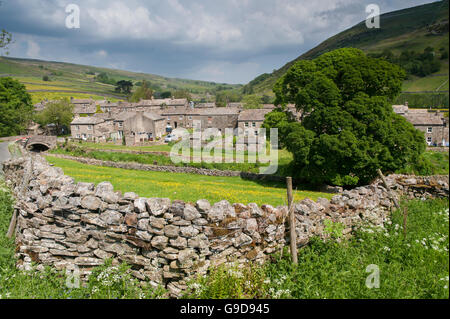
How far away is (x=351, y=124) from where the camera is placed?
55.0 feet

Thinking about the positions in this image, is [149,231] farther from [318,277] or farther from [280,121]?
[280,121]

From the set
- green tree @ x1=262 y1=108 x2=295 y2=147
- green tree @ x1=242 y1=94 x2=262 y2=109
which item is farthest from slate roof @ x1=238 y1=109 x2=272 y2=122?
green tree @ x1=262 y1=108 x2=295 y2=147

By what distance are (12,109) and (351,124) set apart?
199ft

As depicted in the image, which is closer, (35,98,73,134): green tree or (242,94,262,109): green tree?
(35,98,73,134): green tree

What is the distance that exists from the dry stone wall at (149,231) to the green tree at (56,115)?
60741 millimetres

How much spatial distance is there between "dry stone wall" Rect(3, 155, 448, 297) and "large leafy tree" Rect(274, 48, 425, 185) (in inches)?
433

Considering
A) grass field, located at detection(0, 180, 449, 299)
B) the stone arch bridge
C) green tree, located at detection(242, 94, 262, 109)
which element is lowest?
grass field, located at detection(0, 180, 449, 299)

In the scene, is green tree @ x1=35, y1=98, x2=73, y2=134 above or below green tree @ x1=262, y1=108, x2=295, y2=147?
above

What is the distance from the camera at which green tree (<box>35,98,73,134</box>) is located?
56250 mm

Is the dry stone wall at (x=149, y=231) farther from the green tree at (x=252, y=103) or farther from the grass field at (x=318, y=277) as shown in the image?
the green tree at (x=252, y=103)

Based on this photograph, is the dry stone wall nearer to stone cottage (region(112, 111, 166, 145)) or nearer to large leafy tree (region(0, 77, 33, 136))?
stone cottage (region(112, 111, 166, 145))
